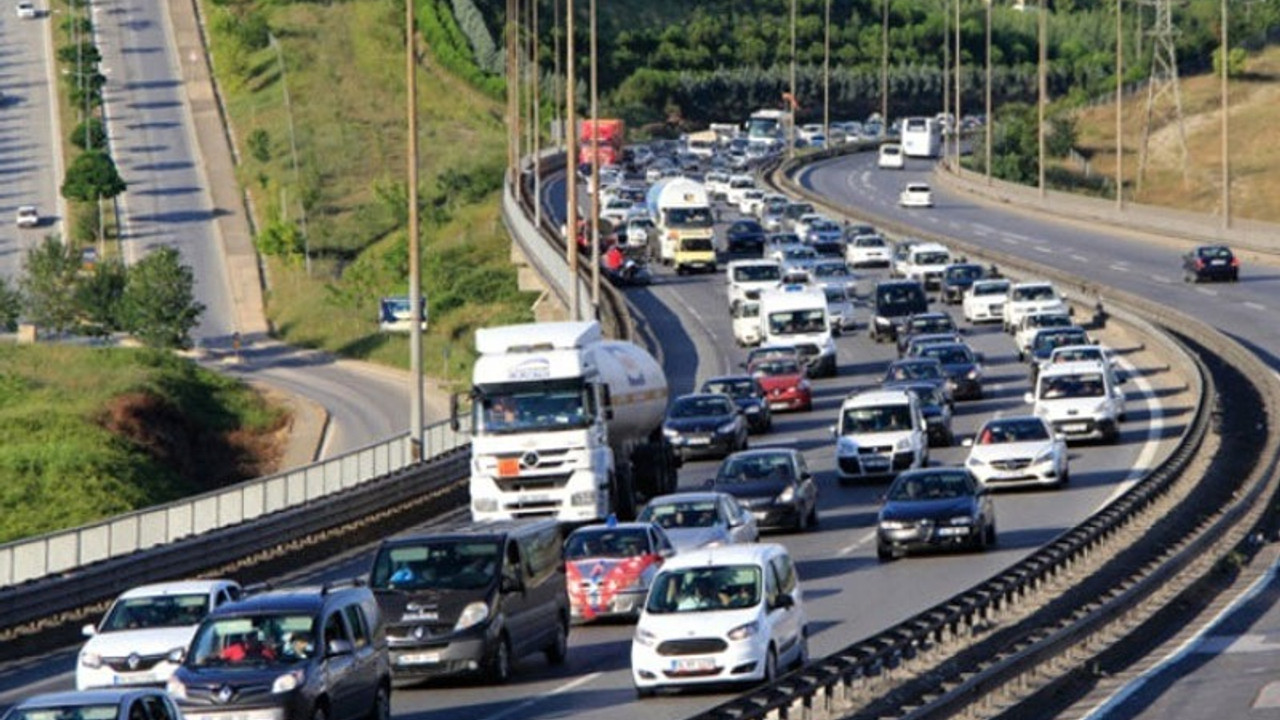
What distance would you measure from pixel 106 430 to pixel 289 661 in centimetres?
8701

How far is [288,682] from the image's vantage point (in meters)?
27.2

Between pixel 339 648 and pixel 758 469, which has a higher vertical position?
pixel 339 648

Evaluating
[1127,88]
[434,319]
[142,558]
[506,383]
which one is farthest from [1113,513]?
[1127,88]

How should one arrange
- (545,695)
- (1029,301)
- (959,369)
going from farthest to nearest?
(1029,301)
(959,369)
(545,695)

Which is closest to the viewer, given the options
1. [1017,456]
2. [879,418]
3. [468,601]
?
[468,601]

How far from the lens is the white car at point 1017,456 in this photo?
5172 centimetres

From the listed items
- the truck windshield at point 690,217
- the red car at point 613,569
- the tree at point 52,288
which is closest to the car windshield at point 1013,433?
the red car at point 613,569

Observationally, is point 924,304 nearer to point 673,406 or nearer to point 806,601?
point 673,406

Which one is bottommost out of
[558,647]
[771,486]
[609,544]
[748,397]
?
[748,397]

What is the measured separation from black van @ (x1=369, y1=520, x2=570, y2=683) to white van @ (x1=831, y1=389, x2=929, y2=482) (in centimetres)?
2072

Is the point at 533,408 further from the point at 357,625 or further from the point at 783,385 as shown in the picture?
the point at 783,385

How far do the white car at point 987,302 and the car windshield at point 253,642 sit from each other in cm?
5784

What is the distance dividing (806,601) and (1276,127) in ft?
451

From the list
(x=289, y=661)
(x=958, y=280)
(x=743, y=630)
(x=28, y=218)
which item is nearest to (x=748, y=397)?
(x=958, y=280)
